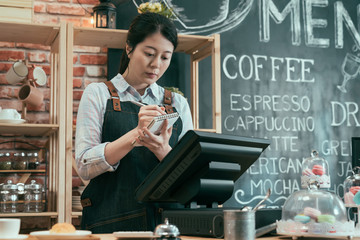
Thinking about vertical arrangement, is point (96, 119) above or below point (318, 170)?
above

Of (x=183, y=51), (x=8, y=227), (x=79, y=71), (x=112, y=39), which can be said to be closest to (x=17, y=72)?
(x=79, y=71)

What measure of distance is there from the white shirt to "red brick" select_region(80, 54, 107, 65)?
1.44 metres

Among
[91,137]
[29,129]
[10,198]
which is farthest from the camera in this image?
[29,129]

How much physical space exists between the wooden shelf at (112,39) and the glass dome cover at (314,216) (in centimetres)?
206

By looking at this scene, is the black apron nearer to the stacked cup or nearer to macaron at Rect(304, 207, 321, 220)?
macaron at Rect(304, 207, 321, 220)

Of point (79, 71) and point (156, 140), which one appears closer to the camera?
point (156, 140)

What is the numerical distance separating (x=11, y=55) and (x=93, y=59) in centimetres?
52

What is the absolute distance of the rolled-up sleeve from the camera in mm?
1836

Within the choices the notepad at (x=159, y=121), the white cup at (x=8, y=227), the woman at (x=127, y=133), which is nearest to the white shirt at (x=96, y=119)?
the woman at (x=127, y=133)

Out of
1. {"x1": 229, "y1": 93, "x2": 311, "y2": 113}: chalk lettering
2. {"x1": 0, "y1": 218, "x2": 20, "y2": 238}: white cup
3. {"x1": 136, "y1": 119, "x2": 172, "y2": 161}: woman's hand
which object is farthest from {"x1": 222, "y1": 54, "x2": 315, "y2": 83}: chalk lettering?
{"x1": 0, "y1": 218, "x2": 20, "y2": 238}: white cup

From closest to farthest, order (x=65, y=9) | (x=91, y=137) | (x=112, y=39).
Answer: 1. (x=91, y=137)
2. (x=112, y=39)
3. (x=65, y=9)

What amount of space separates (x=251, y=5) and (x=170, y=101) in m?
2.05

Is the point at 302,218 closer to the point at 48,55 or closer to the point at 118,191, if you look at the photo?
the point at 118,191

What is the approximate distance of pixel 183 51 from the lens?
11.8ft
